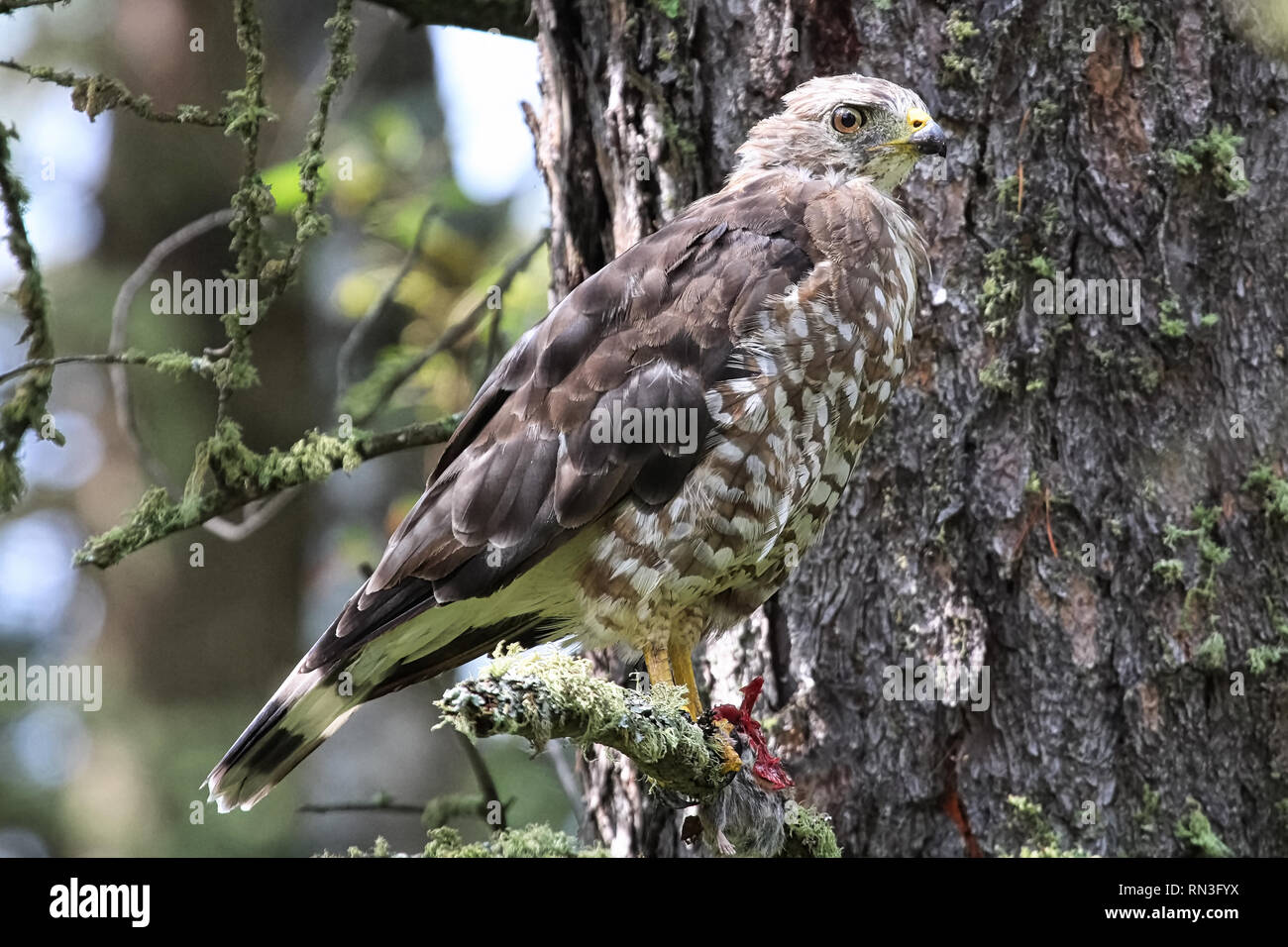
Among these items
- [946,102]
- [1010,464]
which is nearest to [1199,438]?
[1010,464]

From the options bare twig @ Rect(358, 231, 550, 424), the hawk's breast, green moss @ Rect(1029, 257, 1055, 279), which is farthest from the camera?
bare twig @ Rect(358, 231, 550, 424)

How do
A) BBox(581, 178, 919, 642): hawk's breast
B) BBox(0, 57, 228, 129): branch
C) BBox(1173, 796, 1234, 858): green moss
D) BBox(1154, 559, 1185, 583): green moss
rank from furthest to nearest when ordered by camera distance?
BBox(1154, 559, 1185, 583): green moss, BBox(1173, 796, 1234, 858): green moss, BBox(0, 57, 228, 129): branch, BBox(581, 178, 919, 642): hawk's breast

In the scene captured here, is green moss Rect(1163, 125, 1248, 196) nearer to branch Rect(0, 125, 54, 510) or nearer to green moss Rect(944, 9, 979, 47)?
green moss Rect(944, 9, 979, 47)

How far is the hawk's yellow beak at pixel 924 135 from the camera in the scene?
3.59m

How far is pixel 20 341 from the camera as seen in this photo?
3.55 meters

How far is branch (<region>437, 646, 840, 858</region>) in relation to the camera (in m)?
2.15

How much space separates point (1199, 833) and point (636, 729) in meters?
1.98

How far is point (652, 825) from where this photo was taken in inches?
167

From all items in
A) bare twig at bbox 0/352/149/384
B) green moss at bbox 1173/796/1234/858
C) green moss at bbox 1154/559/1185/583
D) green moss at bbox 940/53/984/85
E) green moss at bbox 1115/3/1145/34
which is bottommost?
green moss at bbox 1173/796/1234/858

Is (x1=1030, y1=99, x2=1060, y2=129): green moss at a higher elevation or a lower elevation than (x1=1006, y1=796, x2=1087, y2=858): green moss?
higher

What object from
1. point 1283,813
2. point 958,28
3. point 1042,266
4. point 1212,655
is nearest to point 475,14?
point 958,28

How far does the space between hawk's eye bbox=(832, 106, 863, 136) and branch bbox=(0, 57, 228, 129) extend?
1.81 m

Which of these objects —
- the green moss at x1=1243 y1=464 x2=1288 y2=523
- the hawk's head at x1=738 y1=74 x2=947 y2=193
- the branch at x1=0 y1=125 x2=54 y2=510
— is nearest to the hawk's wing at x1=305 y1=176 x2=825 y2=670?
the hawk's head at x1=738 y1=74 x2=947 y2=193

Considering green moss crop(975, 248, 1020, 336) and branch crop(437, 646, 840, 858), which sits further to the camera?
green moss crop(975, 248, 1020, 336)
